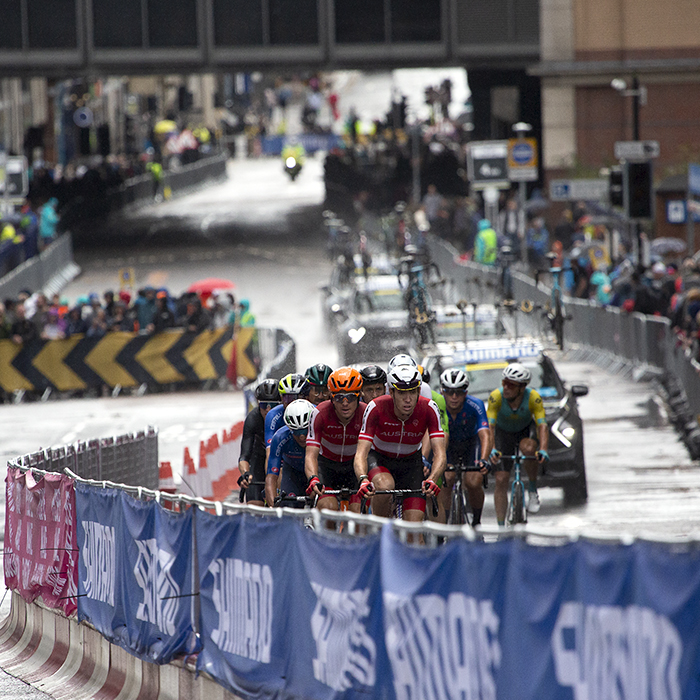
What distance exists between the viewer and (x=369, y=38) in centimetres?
4884

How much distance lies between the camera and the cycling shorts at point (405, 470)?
1035cm

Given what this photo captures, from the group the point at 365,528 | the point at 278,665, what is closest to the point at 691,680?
the point at 365,528

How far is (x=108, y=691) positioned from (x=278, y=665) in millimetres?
2641

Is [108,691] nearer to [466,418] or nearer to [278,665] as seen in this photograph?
[278,665]

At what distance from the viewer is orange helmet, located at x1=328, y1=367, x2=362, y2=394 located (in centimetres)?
1018

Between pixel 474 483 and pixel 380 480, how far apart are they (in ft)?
7.73

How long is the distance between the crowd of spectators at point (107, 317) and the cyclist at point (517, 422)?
696 inches

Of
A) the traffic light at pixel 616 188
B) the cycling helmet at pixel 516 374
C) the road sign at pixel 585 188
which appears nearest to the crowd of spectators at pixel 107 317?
the road sign at pixel 585 188

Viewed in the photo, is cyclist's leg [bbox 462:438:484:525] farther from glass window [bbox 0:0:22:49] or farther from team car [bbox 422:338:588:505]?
glass window [bbox 0:0:22:49]

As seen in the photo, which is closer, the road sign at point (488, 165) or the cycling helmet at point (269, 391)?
the cycling helmet at point (269, 391)

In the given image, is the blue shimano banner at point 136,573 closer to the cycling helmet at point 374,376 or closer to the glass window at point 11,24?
the cycling helmet at point 374,376

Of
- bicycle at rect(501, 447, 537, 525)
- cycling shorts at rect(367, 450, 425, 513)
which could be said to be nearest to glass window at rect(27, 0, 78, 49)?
bicycle at rect(501, 447, 537, 525)

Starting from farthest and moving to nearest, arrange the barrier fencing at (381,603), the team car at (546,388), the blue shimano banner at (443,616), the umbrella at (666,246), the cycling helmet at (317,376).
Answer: the umbrella at (666,246) → the team car at (546,388) → the cycling helmet at (317,376) → the blue shimano banner at (443,616) → the barrier fencing at (381,603)

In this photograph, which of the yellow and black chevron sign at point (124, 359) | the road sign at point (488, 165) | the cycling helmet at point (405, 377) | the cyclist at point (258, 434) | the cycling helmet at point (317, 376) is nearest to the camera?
the cycling helmet at point (405, 377)
